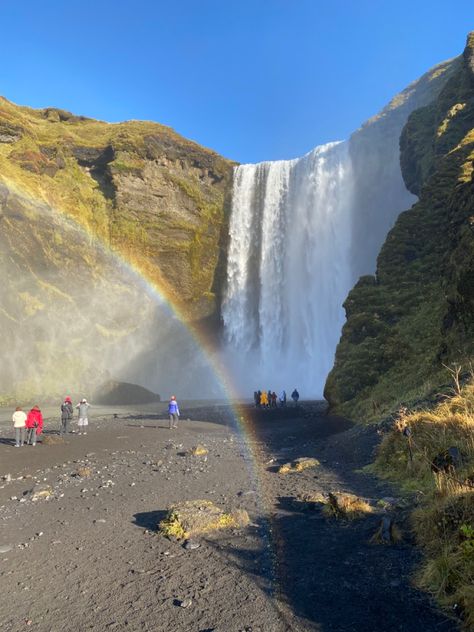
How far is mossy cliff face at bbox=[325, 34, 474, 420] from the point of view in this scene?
701 inches

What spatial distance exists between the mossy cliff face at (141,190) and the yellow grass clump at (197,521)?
2132 inches

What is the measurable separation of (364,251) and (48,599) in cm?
5723

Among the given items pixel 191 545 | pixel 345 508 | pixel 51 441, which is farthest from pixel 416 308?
pixel 191 545

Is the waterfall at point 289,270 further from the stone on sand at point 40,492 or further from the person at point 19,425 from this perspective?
the stone on sand at point 40,492

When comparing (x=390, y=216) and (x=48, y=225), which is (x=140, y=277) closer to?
(x=48, y=225)

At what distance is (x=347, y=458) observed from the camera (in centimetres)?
1312

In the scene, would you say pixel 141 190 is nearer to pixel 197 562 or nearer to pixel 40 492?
pixel 40 492

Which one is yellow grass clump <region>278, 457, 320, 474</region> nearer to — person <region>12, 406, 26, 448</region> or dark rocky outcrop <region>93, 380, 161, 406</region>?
person <region>12, 406, 26, 448</region>

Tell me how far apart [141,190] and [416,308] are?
1859 inches

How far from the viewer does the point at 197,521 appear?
7.37m

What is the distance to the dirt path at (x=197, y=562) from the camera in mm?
4652

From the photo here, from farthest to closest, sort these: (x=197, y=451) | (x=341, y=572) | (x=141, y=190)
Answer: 1. (x=141, y=190)
2. (x=197, y=451)
3. (x=341, y=572)

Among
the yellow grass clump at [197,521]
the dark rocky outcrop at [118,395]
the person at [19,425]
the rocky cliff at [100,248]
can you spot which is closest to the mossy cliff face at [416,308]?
the yellow grass clump at [197,521]

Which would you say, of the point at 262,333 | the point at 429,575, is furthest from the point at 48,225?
the point at 429,575
